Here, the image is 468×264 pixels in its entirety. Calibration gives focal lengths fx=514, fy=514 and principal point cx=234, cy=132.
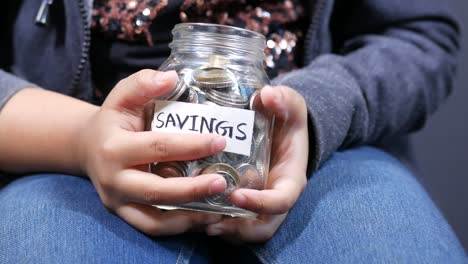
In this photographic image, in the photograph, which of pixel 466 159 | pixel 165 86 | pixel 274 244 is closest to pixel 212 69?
pixel 165 86

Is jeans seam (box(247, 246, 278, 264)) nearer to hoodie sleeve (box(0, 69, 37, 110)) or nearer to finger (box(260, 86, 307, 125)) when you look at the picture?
finger (box(260, 86, 307, 125))

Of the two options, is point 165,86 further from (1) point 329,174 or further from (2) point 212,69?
(1) point 329,174

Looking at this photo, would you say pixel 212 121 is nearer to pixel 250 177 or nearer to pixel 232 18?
pixel 250 177

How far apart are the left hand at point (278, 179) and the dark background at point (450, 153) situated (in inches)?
24.7

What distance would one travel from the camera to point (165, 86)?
411mm

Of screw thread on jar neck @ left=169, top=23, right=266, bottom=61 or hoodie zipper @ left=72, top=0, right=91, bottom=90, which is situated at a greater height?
screw thread on jar neck @ left=169, top=23, right=266, bottom=61

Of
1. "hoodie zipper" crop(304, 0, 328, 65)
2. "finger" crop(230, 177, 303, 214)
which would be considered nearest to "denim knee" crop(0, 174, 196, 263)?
"finger" crop(230, 177, 303, 214)

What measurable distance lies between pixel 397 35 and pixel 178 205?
472mm

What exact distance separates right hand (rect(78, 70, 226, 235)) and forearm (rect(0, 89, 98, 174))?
0.15 feet

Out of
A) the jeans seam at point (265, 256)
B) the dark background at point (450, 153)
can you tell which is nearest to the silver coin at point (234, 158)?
the jeans seam at point (265, 256)

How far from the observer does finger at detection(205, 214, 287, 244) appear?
0.47m

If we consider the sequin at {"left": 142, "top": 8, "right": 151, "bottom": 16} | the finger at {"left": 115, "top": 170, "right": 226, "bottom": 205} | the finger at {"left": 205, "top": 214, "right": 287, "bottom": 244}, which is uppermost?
the sequin at {"left": 142, "top": 8, "right": 151, "bottom": 16}

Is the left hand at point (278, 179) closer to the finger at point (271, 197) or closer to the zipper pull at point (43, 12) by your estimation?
the finger at point (271, 197)

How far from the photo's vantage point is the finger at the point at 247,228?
47 cm
